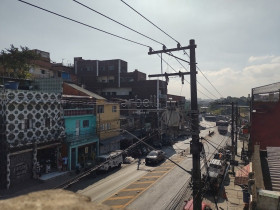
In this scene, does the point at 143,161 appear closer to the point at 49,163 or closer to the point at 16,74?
the point at 49,163

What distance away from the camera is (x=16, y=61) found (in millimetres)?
35156

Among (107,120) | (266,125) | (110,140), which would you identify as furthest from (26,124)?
(266,125)

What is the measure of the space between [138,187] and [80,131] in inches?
515

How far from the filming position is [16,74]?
36406 millimetres

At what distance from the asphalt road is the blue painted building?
4689 mm

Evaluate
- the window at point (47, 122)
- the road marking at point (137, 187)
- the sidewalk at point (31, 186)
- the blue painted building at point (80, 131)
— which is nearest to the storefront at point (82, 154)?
the blue painted building at point (80, 131)

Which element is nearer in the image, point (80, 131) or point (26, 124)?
point (26, 124)

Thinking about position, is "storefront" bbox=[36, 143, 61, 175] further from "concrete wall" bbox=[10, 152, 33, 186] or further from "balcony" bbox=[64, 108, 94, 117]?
"balcony" bbox=[64, 108, 94, 117]

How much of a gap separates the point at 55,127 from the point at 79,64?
42486 mm

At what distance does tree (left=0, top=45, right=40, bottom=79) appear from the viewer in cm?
3466

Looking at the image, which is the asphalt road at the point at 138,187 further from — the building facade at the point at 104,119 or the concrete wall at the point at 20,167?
the building facade at the point at 104,119

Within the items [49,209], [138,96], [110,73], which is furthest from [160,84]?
[49,209]

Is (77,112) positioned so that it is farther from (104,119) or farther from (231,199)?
(231,199)

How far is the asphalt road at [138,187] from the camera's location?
19.3 m
